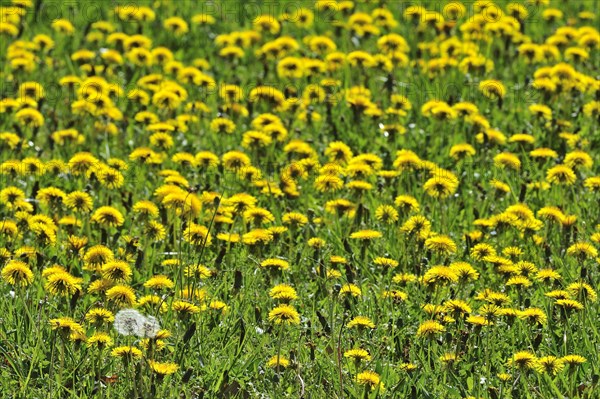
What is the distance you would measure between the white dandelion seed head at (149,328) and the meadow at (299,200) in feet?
0.05

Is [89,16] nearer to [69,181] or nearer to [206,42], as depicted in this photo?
[206,42]

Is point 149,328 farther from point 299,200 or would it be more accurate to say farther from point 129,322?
point 299,200

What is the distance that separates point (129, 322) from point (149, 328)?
63 mm

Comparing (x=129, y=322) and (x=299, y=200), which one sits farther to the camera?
(x=299, y=200)

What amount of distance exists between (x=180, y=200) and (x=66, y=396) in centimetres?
117

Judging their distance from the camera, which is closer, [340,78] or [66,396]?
[66,396]

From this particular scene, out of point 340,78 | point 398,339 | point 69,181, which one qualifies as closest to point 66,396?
point 398,339

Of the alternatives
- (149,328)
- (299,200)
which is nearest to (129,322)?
(149,328)

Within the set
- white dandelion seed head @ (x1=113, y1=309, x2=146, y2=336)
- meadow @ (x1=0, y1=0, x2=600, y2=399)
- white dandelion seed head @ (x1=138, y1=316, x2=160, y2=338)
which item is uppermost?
white dandelion seed head @ (x1=113, y1=309, x2=146, y2=336)

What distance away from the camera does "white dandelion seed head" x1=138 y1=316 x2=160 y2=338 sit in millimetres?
3541

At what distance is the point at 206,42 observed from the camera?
742 centimetres

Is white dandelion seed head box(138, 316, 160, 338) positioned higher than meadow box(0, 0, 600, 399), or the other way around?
white dandelion seed head box(138, 316, 160, 338)

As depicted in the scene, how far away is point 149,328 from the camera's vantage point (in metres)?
3.58

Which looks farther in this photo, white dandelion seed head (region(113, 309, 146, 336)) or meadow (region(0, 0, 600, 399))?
meadow (region(0, 0, 600, 399))
